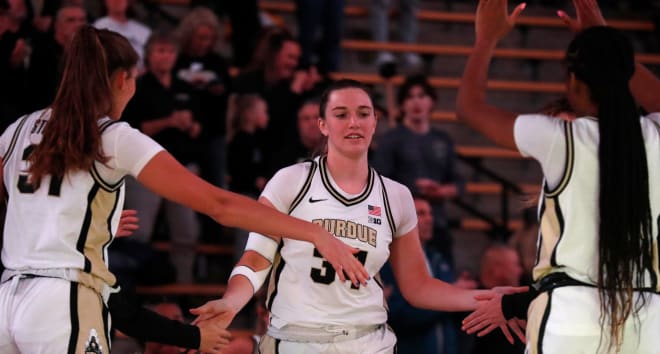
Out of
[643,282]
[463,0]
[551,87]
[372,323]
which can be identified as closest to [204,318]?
[372,323]

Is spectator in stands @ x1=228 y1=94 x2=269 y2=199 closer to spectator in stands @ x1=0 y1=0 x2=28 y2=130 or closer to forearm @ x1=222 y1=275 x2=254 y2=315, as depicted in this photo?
spectator in stands @ x1=0 y1=0 x2=28 y2=130

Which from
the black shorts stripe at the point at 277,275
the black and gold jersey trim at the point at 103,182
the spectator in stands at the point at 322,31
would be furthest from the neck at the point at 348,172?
the spectator in stands at the point at 322,31

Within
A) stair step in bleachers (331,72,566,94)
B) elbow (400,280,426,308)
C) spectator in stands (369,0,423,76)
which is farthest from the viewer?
spectator in stands (369,0,423,76)

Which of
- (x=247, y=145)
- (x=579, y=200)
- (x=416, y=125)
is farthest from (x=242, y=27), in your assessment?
(x=579, y=200)

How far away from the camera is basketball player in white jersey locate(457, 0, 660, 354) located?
12.1 feet

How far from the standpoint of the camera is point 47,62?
6.98 meters

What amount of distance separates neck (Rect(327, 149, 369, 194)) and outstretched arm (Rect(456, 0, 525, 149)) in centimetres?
78

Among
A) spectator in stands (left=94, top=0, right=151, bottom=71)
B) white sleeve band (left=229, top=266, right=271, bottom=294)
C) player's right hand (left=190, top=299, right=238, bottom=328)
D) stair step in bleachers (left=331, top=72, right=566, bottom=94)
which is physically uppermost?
spectator in stands (left=94, top=0, right=151, bottom=71)

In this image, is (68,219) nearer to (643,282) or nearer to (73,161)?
(73,161)

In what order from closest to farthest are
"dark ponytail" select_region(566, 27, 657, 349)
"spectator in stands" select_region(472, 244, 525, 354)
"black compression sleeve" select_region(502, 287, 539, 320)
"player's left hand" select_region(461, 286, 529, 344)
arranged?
"dark ponytail" select_region(566, 27, 657, 349) < "black compression sleeve" select_region(502, 287, 539, 320) < "player's left hand" select_region(461, 286, 529, 344) < "spectator in stands" select_region(472, 244, 525, 354)

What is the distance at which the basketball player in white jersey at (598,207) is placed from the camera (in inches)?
145

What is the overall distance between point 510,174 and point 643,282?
6.13 metres

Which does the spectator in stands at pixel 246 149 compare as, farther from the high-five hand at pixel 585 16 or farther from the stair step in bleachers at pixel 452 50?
the high-five hand at pixel 585 16

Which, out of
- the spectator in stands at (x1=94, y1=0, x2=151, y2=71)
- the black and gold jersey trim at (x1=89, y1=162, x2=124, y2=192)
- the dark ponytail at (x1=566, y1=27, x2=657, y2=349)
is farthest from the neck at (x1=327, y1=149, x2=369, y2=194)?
the spectator in stands at (x1=94, y1=0, x2=151, y2=71)
